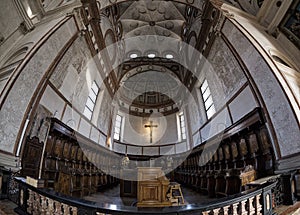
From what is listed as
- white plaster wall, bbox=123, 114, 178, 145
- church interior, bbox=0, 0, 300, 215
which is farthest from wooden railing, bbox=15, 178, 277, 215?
white plaster wall, bbox=123, 114, 178, 145

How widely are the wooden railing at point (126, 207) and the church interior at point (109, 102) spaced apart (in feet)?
0.05

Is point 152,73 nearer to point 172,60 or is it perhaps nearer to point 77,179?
point 172,60

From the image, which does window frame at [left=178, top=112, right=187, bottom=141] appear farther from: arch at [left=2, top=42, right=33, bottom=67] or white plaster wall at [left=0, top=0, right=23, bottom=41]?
white plaster wall at [left=0, top=0, right=23, bottom=41]

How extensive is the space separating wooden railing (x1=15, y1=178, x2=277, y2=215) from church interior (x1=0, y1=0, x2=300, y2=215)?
0.01 metres

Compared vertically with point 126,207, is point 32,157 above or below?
above

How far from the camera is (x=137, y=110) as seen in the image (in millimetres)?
17875

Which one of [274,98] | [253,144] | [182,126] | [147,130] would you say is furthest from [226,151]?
[147,130]

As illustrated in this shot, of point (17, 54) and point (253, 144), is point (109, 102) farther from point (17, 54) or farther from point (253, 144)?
point (253, 144)

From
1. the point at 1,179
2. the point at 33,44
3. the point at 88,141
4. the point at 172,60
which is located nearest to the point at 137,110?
the point at 172,60

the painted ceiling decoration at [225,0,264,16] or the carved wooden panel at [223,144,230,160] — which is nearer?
the painted ceiling decoration at [225,0,264,16]

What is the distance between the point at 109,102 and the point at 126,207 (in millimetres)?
12082

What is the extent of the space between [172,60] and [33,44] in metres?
11.6

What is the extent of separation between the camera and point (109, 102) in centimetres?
1426

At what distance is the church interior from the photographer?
3705 mm
